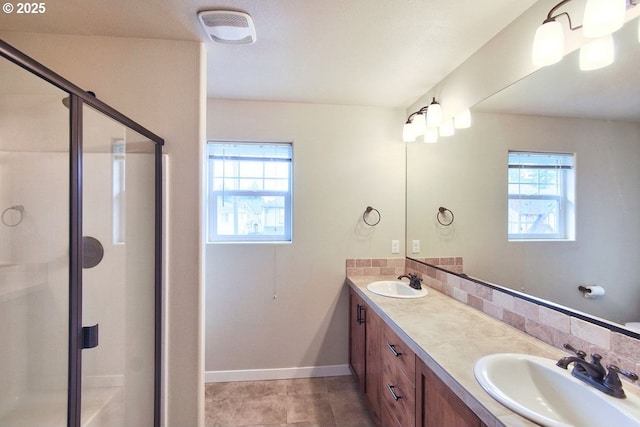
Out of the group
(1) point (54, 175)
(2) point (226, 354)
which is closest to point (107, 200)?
(1) point (54, 175)

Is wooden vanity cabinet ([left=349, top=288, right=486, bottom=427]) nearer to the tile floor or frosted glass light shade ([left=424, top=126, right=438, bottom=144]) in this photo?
the tile floor

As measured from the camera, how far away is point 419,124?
89.0 inches

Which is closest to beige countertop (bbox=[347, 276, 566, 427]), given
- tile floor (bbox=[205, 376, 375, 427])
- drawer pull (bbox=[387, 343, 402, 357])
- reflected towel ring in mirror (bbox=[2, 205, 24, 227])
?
drawer pull (bbox=[387, 343, 402, 357])

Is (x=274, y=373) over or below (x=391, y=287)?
below

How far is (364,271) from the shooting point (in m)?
2.55

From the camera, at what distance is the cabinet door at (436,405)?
0.96 metres

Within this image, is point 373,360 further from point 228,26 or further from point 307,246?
point 228,26

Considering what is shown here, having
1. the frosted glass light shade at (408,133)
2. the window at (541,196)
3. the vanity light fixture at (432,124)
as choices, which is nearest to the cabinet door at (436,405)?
the window at (541,196)

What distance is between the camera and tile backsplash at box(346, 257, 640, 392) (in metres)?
0.97

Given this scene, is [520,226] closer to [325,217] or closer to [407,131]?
[407,131]

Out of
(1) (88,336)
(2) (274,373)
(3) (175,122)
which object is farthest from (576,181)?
(2) (274,373)

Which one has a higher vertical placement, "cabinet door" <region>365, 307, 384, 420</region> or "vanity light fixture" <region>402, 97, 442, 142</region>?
"vanity light fixture" <region>402, 97, 442, 142</region>

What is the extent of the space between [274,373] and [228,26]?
2.61 meters

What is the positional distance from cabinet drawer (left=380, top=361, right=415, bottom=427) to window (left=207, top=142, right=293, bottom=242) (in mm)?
1419
